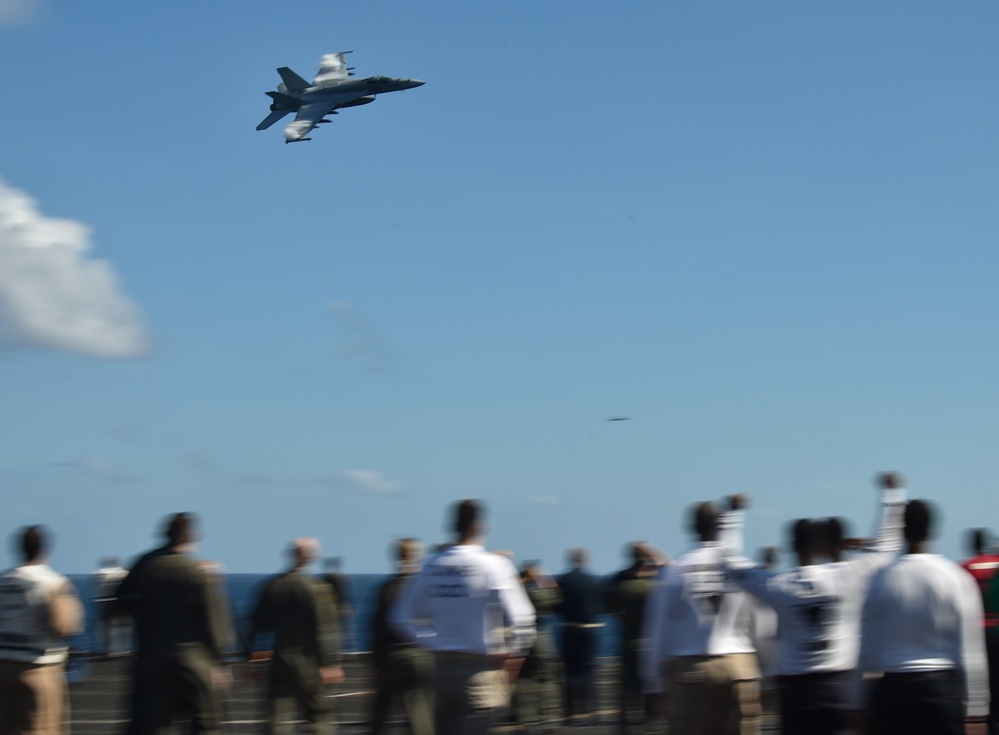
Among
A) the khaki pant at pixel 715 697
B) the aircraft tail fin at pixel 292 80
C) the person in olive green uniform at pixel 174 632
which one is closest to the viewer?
the khaki pant at pixel 715 697

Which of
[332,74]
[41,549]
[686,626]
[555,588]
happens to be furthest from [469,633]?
[332,74]

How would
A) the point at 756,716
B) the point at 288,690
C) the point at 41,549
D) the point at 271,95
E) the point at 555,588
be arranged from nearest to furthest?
the point at 756,716 < the point at 41,549 < the point at 288,690 < the point at 555,588 < the point at 271,95

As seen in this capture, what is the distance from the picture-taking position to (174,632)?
8523 mm

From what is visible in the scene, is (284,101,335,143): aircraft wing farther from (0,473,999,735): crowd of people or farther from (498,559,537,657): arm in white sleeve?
(498,559,537,657): arm in white sleeve

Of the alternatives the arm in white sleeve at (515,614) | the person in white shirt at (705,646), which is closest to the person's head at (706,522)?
the person in white shirt at (705,646)

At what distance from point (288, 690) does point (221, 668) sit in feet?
4.70

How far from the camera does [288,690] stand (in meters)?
10.1

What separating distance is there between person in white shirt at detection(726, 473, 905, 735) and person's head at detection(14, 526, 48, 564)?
4159 mm

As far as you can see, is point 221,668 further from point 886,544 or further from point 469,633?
point 886,544

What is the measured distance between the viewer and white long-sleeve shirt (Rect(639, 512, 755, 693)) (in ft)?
22.6

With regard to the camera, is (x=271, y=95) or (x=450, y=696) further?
(x=271, y=95)

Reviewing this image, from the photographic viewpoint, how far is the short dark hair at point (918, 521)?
6.09 metres

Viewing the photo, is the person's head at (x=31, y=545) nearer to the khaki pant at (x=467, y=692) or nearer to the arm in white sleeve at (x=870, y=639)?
the khaki pant at (x=467, y=692)

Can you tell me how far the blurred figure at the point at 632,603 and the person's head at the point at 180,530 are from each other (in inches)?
151
